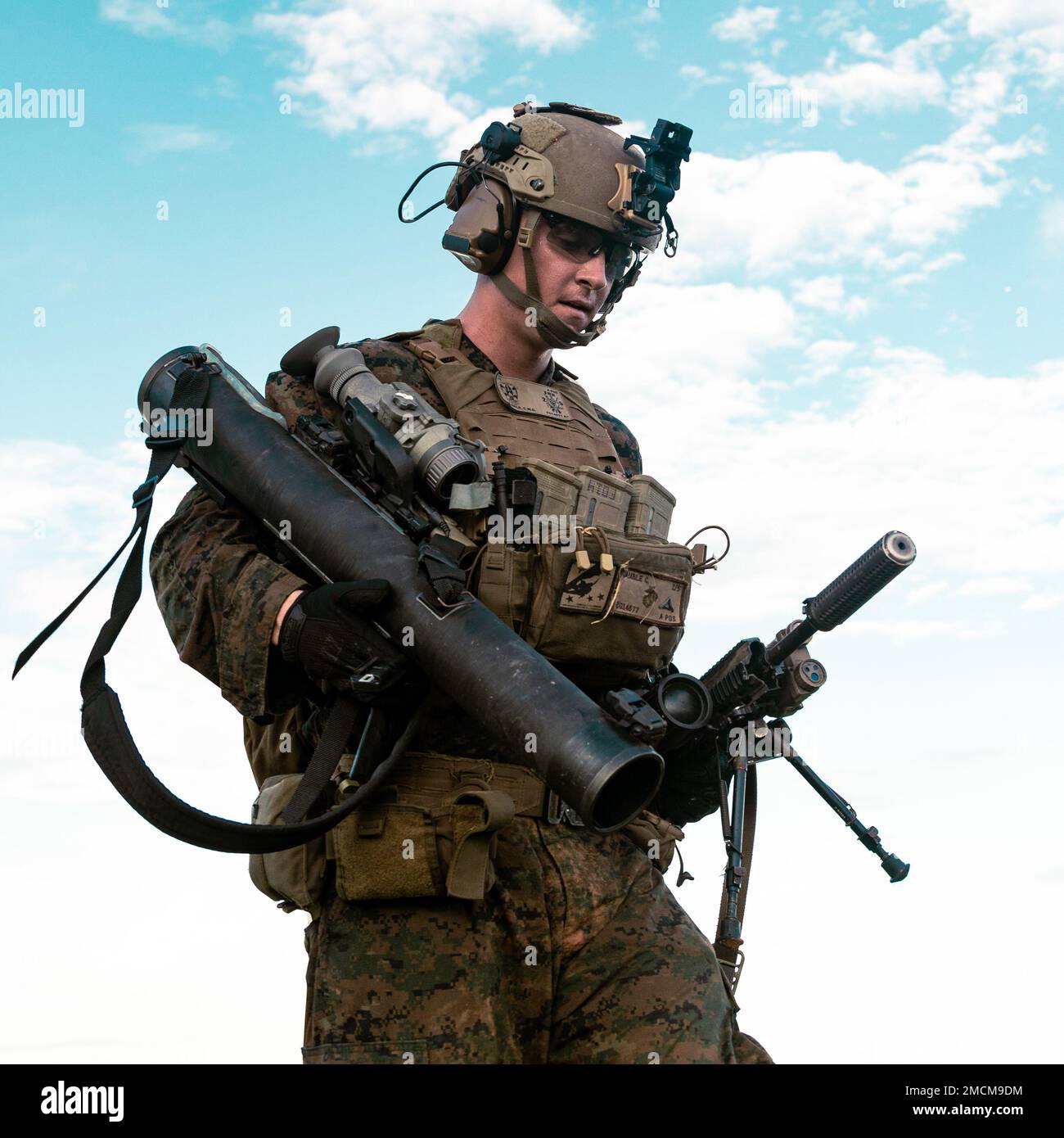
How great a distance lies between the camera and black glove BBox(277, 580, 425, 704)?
4.47 metres

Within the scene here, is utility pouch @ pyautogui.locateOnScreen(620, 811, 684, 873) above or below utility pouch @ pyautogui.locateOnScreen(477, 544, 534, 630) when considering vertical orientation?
below

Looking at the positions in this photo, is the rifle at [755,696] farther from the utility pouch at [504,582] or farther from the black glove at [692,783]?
the utility pouch at [504,582]

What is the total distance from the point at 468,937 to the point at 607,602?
1.36 meters

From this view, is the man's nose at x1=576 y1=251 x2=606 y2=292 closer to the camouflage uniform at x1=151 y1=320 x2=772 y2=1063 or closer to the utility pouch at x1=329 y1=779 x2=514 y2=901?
the camouflage uniform at x1=151 y1=320 x2=772 y2=1063

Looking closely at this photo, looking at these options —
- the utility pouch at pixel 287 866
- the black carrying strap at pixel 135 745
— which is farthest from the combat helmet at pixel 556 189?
the utility pouch at pixel 287 866

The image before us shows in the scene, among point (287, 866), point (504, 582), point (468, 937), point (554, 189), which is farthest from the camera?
point (554, 189)

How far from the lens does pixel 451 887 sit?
14.9 ft

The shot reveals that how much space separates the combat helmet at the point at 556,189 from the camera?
225 inches

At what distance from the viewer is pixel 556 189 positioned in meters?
5.68

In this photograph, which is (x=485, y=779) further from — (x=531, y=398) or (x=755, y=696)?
(x=531, y=398)

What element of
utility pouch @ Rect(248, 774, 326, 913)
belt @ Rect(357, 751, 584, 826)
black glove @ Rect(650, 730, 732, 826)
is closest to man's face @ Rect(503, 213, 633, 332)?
black glove @ Rect(650, 730, 732, 826)

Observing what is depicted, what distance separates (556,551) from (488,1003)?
1672mm

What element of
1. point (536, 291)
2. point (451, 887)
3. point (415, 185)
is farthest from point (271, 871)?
point (415, 185)

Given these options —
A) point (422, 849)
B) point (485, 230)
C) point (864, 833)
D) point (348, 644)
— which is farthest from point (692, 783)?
point (485, 230)
